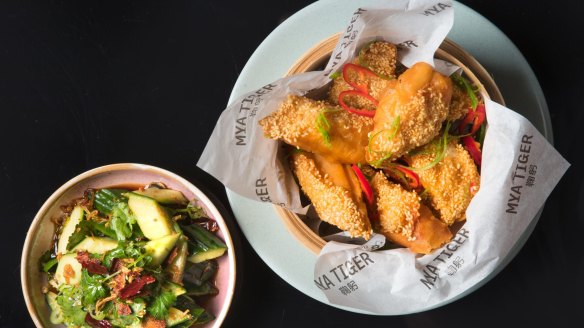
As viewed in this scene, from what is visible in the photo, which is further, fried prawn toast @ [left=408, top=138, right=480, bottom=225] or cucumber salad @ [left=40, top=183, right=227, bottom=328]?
cucumber salad @ [left=40, top=183, right=227, bottom=328]

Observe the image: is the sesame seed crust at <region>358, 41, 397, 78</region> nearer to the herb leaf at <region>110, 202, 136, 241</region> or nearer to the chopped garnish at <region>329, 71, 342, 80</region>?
the chopped garnish at <region>329, 71, 342, 80</region>

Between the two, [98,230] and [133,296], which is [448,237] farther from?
[98,230]

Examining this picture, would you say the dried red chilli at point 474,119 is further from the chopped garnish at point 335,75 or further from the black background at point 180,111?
the black background at point 180,111

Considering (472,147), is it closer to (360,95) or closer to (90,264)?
(360,95)

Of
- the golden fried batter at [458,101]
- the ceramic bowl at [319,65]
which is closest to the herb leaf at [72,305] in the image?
the ceramic bowl at [319,65]

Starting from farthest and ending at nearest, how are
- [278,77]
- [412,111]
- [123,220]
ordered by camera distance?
[123,220]
[278,77]
[412,111]

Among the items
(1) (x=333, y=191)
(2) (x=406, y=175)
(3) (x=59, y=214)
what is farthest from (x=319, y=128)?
(3) (x=59, y=214)

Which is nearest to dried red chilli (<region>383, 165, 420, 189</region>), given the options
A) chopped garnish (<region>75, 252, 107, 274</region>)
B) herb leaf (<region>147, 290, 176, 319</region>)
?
herb leaf (<region>147, 290, 176, 319</region>)
